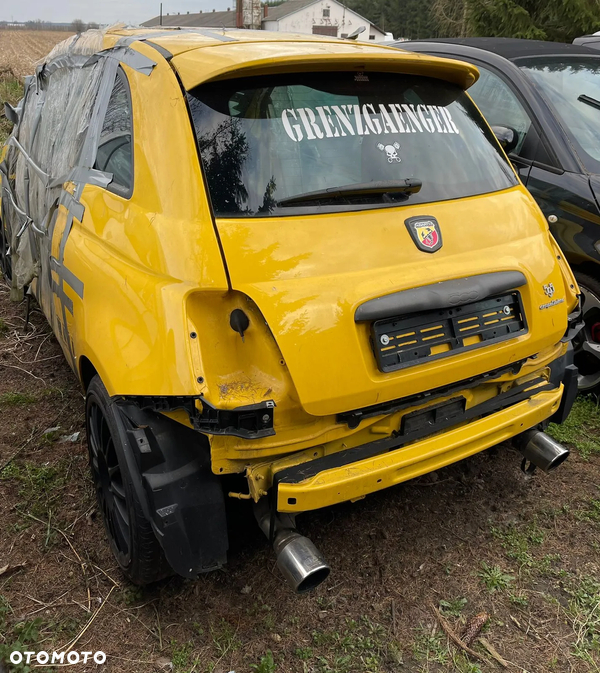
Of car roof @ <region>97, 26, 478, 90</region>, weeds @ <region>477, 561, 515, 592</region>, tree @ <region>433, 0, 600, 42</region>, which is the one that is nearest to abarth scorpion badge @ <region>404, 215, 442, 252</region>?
car roof @ <region>97, 26, 478, 90</region>

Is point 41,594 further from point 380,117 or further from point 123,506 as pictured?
point 380,117

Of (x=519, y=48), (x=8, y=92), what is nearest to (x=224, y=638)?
(x=519, y=48)

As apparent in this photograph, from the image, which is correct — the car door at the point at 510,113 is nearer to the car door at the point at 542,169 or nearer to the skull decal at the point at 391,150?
the car door at the point at 542,169

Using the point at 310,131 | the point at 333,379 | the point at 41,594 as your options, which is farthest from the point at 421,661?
the point at 310,131

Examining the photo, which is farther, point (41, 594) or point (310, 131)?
point (41, 594)

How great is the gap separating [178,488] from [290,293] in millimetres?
775

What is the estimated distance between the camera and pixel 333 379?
1.97 meters

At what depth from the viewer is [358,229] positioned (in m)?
2.17

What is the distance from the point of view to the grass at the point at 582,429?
3.45 m

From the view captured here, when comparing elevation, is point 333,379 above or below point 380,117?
below

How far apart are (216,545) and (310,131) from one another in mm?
1559

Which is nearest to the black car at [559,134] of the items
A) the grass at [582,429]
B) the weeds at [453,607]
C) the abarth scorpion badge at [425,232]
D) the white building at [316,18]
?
the grass at [582,429]

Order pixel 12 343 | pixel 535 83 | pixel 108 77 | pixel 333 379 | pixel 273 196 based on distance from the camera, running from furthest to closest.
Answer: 1. pixel 12 343
2. pixel 535 83
3. pixel 108 77
4. pixel 273 196
5. pixel 333 379

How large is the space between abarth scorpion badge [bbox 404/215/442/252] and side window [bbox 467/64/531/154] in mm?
2169
